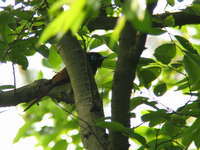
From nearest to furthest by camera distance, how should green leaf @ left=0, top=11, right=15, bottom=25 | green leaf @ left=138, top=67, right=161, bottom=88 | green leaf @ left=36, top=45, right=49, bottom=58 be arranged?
green leaf @ left=0, top=11, right=15, bottom=25 < green leaf @ left=138, top=67, right=161, bottom=88 < green leaf @ left=36, top=45, right=49, bottom=58

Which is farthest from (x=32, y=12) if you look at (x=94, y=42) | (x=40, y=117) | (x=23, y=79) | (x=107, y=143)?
(x=23, y=79)

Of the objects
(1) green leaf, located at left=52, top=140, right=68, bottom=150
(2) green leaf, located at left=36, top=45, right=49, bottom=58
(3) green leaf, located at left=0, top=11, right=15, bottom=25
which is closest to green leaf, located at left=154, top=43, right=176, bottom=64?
(2) green leaf, located at left=36, top=45, right=49, bottom=58

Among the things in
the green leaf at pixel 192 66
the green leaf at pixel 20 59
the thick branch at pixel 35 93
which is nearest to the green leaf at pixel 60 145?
the thick branch at pixel 35 93

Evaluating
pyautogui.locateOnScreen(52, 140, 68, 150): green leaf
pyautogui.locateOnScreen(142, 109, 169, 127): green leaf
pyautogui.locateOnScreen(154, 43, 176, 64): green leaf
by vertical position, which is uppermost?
pyautogui.locateOnScreen(154, 43, 176, 64): green leaf

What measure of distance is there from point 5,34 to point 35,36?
0.33 m

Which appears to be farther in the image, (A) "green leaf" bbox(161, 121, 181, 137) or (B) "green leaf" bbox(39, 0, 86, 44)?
(A) "green leaf" bbox(161, 121, 181, 137)

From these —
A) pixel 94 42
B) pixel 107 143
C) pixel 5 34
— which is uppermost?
pixel 5 34

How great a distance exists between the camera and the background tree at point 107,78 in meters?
2.00

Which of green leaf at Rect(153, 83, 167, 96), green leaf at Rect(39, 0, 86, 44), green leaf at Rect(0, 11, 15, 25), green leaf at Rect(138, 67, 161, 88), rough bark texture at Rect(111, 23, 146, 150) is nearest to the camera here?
green leaf at Rect(39, 0, 86, 44)

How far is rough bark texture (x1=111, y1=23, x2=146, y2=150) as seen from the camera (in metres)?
1.87

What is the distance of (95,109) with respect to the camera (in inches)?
101

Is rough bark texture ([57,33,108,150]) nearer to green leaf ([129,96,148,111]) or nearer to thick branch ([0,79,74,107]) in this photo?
green leaf ([129,96,148,111])

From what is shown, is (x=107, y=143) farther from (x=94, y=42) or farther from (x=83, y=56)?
(x=94, y=42)

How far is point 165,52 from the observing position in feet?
8.16
